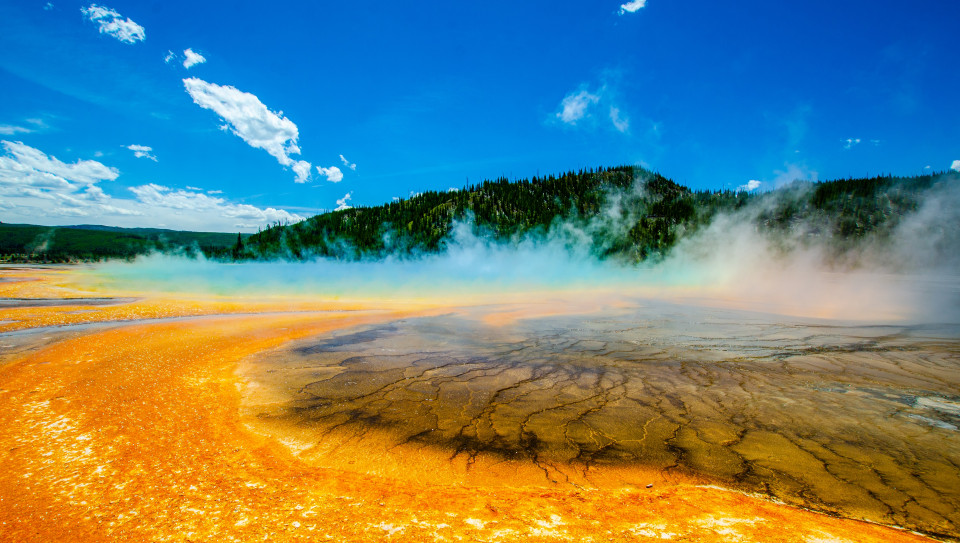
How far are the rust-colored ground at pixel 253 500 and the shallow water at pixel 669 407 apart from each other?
456 mm

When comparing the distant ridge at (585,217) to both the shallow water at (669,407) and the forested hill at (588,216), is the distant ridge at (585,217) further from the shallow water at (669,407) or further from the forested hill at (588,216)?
the shallow water at (669,407)

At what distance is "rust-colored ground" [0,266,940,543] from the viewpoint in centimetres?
333

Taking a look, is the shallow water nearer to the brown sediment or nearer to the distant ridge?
the brown sediment

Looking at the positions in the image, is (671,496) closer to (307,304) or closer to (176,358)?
(176,358)

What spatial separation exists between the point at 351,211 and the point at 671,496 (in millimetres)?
118362

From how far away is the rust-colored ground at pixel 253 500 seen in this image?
3.33 metres

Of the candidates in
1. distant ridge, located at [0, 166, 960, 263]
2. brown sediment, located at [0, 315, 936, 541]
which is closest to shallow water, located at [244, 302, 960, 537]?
brown sediment, located at [0, 315, 936, 541]

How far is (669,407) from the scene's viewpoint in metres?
6.24

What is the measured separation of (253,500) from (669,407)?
5812 mm

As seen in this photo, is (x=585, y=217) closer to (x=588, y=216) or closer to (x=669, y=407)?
(x=588, y=216)

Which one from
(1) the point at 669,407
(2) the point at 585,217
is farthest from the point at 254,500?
(2) the point at 585,217

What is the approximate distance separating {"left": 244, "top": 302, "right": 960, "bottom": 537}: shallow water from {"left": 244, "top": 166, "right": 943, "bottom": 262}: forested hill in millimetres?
72797

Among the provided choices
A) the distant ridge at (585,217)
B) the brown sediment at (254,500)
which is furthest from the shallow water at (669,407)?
the distant ridge at (585,217)

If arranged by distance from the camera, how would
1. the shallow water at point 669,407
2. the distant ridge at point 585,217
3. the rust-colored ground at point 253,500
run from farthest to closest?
the distant ridge at point 585,217 < the shallow water at point 669,407 < the rust-colored ground at point 253,500
